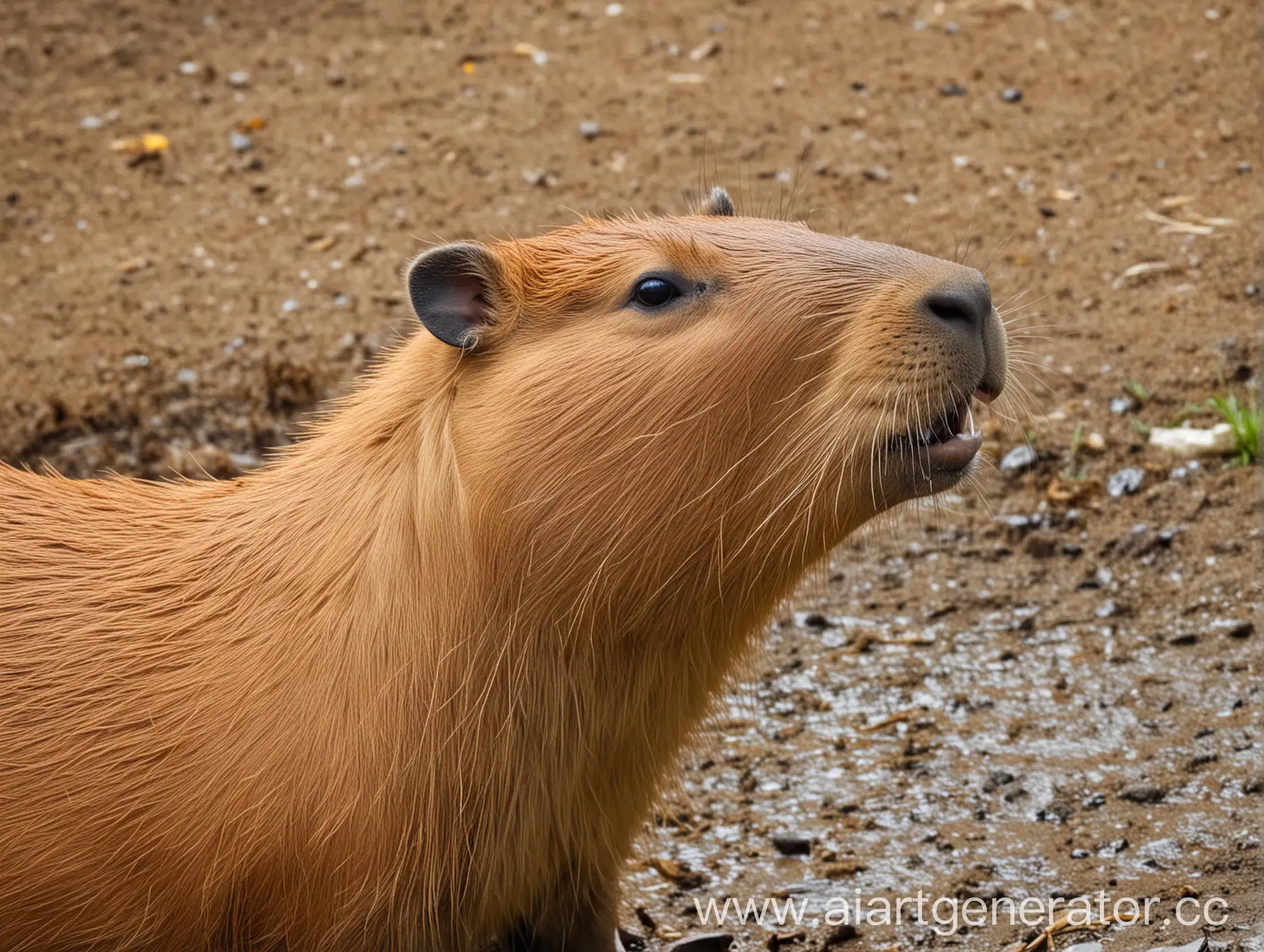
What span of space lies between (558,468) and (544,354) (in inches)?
11.5

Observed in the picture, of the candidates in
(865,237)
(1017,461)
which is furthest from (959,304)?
(865,237)

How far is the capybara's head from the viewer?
10.7 feet

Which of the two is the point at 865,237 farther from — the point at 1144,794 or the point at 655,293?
the point at 655,293

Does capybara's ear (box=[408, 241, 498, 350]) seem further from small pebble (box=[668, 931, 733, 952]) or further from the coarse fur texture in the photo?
small pebble (box=[668, 931, 733, 952])

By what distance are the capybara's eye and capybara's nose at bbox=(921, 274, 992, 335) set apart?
592 mm

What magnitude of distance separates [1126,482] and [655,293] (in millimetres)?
3299

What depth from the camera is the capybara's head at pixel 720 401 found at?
128 inches

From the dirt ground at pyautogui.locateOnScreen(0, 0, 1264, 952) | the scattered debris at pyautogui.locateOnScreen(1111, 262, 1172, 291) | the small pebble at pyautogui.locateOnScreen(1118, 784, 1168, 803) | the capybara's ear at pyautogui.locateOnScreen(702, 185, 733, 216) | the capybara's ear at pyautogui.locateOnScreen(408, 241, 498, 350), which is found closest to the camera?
the capybara's ear at pyautogui.locateOnScreen(408, 241, 498, 350)

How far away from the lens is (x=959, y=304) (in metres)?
3.23

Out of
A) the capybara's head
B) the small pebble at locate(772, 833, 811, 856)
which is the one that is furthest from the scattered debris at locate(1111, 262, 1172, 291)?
the capybara's head

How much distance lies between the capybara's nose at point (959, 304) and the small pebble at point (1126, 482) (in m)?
3.02

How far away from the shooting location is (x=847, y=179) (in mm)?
7949

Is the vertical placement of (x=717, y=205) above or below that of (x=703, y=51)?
below

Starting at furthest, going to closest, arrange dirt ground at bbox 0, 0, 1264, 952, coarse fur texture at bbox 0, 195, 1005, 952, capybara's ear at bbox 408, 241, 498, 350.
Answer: dirt ground at bbox 0, 0, 1264, 952 < capybara's ear at bbox 408, 241, 498, 350 < coarse fur texture at bbox 0, 195, 1005, 952
